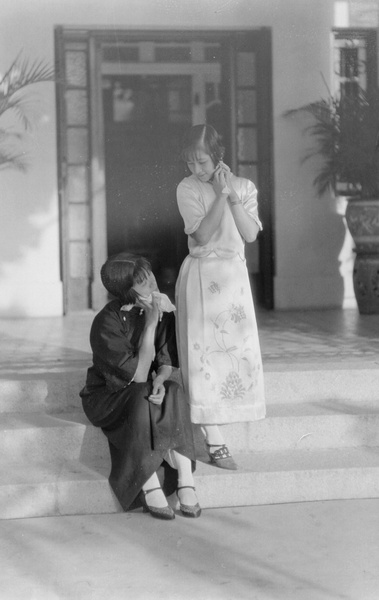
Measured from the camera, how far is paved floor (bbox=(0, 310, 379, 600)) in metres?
3.09

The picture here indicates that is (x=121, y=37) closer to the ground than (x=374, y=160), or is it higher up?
higher up

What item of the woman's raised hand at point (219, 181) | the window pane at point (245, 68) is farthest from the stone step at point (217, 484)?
the window pane at point (245, 68)

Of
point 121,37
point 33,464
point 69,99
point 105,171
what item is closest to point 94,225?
point 105,171

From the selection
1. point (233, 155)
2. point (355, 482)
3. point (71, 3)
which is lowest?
point (355, 482)

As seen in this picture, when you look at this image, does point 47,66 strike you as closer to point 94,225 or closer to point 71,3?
point 71,3

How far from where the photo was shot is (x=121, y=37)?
853 centimetres

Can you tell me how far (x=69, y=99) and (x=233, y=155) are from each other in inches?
58.9

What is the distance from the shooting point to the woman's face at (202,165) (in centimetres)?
405

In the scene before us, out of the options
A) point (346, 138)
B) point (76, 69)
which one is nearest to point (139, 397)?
point (346, 138)

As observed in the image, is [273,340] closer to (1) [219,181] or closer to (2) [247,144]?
(1) [219,181]

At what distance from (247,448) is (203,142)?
138cm

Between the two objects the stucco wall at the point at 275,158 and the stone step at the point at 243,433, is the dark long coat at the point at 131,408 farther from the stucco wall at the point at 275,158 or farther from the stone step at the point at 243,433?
the stucco wall at the point at 275,158

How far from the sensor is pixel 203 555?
3402 millimetres

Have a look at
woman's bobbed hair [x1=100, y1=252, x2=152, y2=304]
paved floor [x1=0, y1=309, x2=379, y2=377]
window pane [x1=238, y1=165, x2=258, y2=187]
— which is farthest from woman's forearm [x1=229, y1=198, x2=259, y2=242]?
window pane [x1=238, y1=165, x2=258, y2=187]
